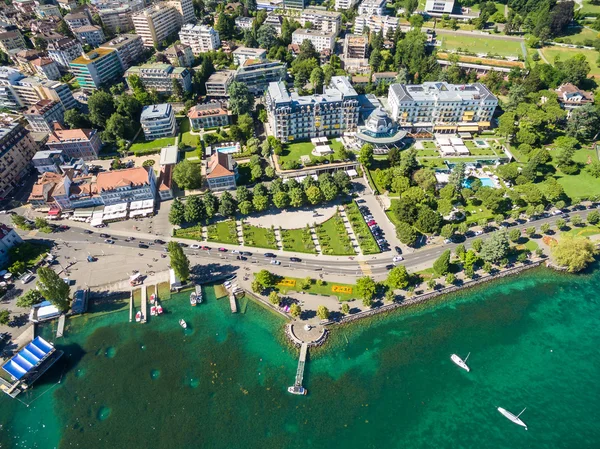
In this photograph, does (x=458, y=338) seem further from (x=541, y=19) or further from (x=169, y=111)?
(x=541, y=19)

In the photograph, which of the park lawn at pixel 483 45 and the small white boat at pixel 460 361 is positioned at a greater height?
the park lawn at pixel 483 45

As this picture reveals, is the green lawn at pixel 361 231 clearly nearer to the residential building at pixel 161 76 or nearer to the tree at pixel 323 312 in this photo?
the tree at pixel 323 312

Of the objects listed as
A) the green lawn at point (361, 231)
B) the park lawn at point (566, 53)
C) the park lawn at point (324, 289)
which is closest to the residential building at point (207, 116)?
the green lawn at point (361, 231)

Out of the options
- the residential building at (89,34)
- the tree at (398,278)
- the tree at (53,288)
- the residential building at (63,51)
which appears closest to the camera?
the tree at (53,288)

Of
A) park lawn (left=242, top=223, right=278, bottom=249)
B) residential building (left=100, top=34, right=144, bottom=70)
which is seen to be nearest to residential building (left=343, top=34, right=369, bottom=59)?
residential building (left=100, top=34, right=144, bottom=70)

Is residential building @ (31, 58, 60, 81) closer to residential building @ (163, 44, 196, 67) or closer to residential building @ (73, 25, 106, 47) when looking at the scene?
residential building @ (73, 25, 106, 47)

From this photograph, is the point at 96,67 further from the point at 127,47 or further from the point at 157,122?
the point at 157,122

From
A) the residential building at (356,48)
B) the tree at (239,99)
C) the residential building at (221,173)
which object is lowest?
the residential building at (221,173)
